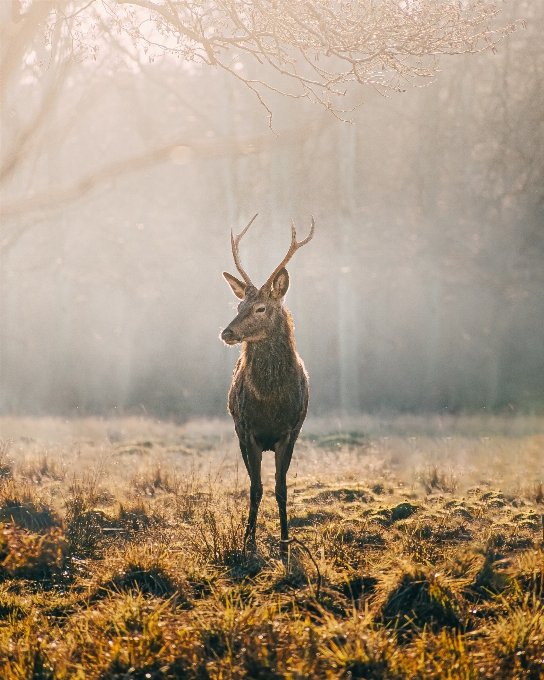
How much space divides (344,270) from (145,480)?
19128mm

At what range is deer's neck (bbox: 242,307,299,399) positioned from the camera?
6711 millimetres

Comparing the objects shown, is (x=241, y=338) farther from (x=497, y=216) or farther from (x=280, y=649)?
(x=497, y=216)

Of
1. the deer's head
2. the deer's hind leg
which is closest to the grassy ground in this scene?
the deer's hind leg

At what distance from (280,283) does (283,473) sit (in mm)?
1841

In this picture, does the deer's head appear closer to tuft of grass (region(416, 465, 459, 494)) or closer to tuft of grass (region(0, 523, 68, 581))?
tuft of grass (region(0, 523, 68, 581))

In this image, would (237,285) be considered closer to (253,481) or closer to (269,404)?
(269,404)

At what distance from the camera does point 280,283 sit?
22.8 feet

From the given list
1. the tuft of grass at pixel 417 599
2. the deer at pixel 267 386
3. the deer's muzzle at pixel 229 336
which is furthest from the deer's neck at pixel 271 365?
the tuft of grass at pixel 417 599

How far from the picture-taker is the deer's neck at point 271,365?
6.71 m

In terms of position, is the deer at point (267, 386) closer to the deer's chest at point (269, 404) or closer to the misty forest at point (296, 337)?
the deer's chest at point (269, 404)

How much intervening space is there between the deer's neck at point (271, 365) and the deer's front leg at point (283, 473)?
1.55 ft

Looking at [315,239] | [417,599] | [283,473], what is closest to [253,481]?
[283,473]

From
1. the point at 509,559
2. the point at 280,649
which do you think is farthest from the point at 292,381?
the point at 280,649

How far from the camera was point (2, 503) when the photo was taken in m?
7.35
